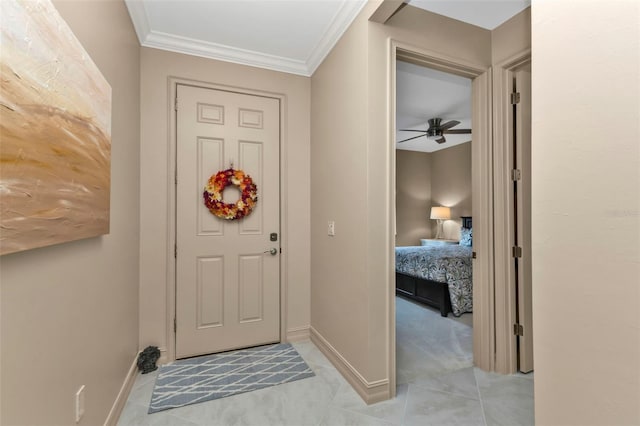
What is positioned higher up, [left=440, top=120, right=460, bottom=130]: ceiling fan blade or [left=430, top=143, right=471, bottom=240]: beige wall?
[left=440, top=120, right=460, bottom=130]: ceiling fan blade

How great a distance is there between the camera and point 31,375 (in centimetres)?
97

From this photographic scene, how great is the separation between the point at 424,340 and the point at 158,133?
306 centimetres

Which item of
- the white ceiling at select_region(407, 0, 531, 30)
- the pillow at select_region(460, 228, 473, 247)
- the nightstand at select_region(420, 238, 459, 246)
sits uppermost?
the white ceiling at select_region(407, 0, 531, 30)

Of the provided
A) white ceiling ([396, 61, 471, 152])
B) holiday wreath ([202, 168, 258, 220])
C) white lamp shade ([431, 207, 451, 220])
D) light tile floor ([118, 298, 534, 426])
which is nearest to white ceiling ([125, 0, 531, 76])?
white ceiling ([396, 61, 471, 152])

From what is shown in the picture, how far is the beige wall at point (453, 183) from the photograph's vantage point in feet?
20.3

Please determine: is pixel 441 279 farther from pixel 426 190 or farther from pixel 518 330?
pixel 426 190

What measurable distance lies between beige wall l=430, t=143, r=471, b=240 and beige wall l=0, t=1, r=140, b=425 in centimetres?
577

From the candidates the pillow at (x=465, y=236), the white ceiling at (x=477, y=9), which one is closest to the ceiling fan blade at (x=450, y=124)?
the white ceiling at (x=477, y=9)

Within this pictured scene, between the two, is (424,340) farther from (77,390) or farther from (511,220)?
(77,390)

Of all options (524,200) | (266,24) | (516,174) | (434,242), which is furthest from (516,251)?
(434,242)

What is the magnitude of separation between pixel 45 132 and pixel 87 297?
788 millimetres

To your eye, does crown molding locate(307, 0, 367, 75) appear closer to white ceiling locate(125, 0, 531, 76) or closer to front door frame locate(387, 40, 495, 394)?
white ceiling locate(125, 0, 531, 76)

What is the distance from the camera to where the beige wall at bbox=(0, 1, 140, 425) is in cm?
92

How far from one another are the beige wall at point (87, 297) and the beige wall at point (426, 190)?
5442mm
